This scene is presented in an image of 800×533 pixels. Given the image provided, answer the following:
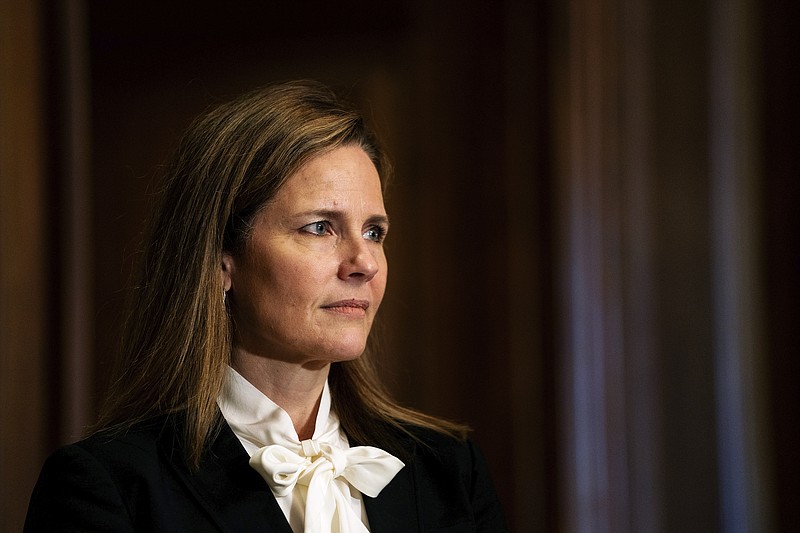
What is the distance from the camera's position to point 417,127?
4629mm

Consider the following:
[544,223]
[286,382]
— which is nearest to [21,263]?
[286,382]

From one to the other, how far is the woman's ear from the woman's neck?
0.46 ft

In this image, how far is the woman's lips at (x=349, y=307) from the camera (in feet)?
6.33

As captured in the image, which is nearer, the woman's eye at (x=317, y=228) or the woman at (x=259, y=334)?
the woman at (x=259, y=334)

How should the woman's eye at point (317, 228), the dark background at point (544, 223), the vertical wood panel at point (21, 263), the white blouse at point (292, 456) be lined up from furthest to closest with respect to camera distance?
the dark background at point (544, 223) → the vertical wood panel at point (21, 263) → the woman's eye at point (317, 228) → the white blouse at point (292, 456)

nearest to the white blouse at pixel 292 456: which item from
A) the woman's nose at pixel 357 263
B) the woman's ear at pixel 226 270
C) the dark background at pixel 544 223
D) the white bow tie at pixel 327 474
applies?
the white bow tie at pixel 327 474

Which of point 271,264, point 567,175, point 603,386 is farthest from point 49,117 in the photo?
point 603,386

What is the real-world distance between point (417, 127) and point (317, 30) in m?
0.62

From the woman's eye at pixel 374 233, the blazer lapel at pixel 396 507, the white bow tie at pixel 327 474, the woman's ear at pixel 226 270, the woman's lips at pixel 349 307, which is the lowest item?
the blazer lapel at pixel 396 507

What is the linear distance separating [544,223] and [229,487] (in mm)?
2133

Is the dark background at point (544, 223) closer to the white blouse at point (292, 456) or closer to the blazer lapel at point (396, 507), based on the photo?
the white blouse at point (292, 456)

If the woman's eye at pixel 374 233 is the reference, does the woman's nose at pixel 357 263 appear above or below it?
below

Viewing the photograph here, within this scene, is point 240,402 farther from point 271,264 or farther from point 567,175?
point 567,175

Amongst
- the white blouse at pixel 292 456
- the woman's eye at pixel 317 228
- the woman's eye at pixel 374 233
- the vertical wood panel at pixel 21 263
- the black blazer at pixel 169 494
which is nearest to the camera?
the black blazer at pixel 169 494
